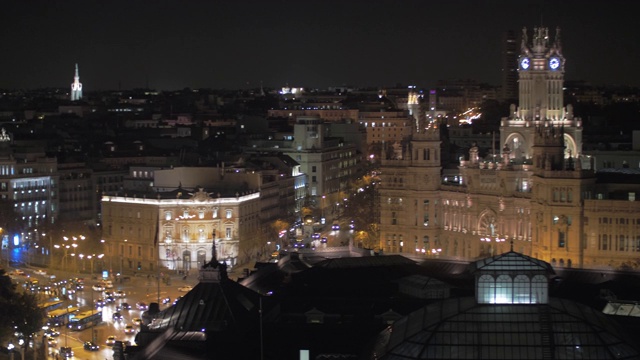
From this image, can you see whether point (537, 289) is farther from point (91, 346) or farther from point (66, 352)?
point (91, 346)

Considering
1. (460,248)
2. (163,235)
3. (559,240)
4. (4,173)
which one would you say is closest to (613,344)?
(559,240)

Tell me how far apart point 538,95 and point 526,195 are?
14836 millimetres

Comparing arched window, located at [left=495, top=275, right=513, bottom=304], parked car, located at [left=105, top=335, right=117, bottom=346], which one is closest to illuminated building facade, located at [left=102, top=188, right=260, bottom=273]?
parked car, located at [left=105, top=335, right=117, bottom=346]

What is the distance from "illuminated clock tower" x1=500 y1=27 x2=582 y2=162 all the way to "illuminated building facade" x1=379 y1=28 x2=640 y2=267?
9cm

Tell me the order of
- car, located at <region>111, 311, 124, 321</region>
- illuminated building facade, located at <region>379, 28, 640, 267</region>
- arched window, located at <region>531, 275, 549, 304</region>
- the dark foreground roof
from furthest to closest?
illuminated building facade, located at <region>379, 28, 640, 267</region> < car, located at <region>111, 311, 124, 321</region> < arched window, located at <region>531, 275, 549, 304</region> < the dark foreground roof

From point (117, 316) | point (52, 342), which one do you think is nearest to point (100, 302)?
point (117, 316)

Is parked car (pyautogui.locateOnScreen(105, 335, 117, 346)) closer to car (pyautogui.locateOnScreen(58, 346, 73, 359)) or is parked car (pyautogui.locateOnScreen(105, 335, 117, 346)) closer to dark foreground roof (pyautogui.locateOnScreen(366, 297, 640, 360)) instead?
car (pyautogui.locateOnScreen(58, 346, 73, 359))

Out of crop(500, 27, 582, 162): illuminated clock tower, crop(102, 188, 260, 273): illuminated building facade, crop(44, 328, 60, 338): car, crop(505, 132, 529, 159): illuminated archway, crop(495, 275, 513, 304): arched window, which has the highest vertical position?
crop(500, 27, 582, 162): illuminated clock tower

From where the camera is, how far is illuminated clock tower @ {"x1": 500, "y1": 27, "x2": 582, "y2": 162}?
13112cm

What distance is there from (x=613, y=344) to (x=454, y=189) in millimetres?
73653

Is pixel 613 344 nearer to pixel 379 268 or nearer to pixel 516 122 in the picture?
pixel 379 268

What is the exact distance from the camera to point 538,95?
132 metres

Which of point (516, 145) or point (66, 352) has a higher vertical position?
point (516, 145)

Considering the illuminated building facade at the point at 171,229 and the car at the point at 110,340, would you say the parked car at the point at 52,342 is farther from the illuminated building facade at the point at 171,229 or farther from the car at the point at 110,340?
the illuminated building facade at the point at 171,229
